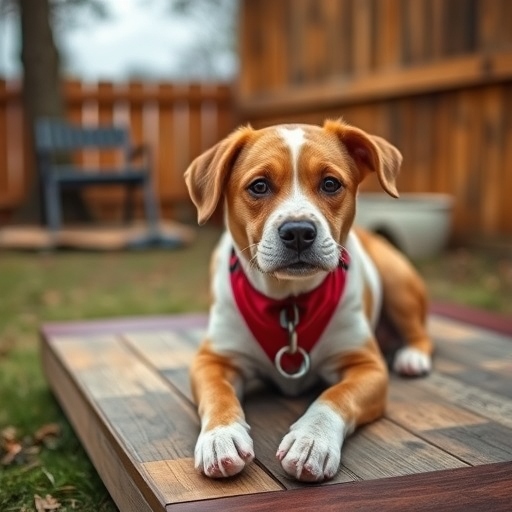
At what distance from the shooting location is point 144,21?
36.6 feet

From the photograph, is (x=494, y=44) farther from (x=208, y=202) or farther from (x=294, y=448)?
(x=294, y=448)

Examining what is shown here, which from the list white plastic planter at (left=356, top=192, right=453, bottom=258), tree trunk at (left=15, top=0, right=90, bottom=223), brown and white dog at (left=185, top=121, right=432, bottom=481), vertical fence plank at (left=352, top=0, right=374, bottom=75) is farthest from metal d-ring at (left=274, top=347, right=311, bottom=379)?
tree trunk at (left=15, top=0, right=90, bottom=223)

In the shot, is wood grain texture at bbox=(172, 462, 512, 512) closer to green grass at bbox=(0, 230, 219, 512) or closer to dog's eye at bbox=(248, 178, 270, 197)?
green grass at bbox=(0, 230, 219, 512)

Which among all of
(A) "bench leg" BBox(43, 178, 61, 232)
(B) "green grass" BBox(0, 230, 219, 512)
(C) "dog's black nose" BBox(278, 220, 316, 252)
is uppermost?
(C) "dog's black nose" BBox(278, 220, 316, 252)

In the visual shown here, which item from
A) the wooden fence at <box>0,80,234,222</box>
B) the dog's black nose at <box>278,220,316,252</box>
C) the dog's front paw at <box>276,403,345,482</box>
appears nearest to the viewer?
the dog's front paw at <box>276,403,345,482</box>

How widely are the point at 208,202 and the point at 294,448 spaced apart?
91cm

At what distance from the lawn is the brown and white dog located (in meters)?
0.59

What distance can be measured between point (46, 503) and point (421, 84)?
19.7 feet

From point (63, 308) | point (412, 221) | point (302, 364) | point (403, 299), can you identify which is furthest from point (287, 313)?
point (412, 221)

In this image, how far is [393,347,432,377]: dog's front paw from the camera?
3.29m

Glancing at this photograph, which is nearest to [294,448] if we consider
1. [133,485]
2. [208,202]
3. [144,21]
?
[133,485]

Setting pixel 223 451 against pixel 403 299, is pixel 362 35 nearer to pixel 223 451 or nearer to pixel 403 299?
pixel 403 299

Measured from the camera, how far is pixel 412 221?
23.7 feet

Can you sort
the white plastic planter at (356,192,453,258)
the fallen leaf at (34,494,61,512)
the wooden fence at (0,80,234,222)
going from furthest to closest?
1. the wooden fence at (0,80,234,222)
2. the white plastic planter at (356,192,453,258)
3. the fallen leaf at (34,494,61,512)
